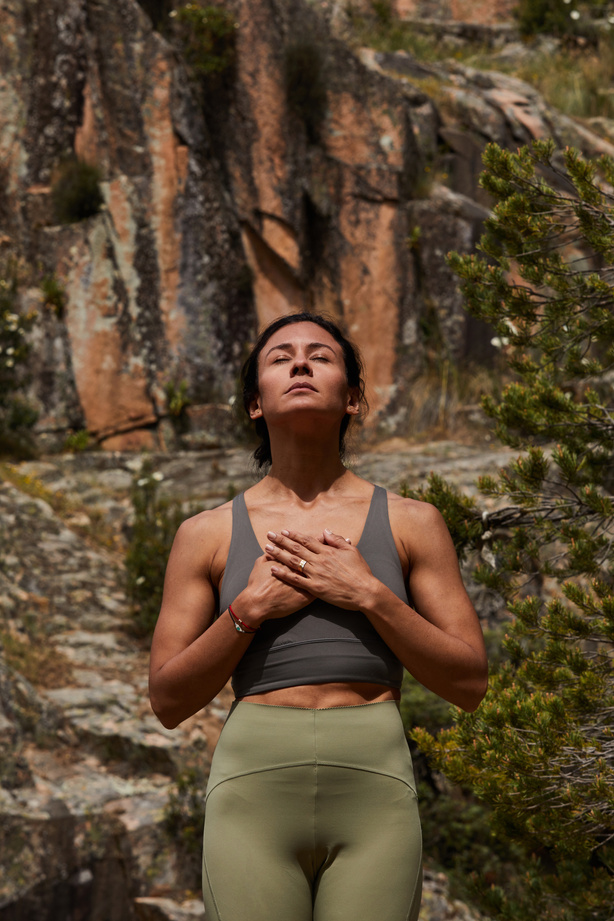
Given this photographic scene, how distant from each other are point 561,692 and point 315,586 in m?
1.31

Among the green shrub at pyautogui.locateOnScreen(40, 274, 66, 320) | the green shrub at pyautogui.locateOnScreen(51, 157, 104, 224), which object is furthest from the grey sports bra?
the green shrub at pyautogui.locateOnScreen(51, 157, 104, 224)

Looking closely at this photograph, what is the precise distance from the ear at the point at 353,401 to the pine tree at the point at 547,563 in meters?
0.89

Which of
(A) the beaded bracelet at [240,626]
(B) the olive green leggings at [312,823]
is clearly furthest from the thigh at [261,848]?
(A) the beaded bracelet at [240,626]

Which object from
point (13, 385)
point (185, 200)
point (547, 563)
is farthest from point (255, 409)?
point (185, 200)

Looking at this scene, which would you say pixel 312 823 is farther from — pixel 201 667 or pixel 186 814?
pixel 186 814

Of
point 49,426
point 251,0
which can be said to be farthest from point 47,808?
point 251,0

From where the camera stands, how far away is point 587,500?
2.84 metres

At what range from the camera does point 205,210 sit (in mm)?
9789

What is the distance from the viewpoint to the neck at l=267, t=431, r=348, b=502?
196 cm

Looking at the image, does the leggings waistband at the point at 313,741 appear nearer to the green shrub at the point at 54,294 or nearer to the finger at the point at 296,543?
the finger at the point at 296,543

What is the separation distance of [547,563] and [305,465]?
131 cm

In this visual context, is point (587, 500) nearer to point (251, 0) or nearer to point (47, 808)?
point (47, 808)

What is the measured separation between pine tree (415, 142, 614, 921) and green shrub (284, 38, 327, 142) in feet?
25.3

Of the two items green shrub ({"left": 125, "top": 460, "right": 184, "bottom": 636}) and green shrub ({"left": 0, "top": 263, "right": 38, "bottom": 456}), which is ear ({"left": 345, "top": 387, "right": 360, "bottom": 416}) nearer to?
green shrub ({"left": 125, "top": 460, "right": 184, "bottom": 636})
